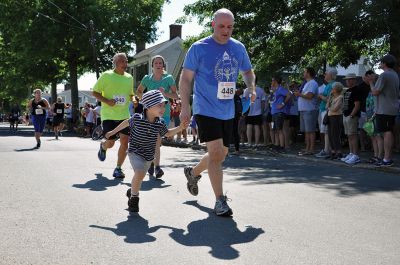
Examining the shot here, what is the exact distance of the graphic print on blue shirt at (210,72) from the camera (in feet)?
18.7

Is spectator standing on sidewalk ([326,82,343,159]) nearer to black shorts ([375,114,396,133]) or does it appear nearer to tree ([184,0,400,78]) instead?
black shorts ([375,114,396,133])

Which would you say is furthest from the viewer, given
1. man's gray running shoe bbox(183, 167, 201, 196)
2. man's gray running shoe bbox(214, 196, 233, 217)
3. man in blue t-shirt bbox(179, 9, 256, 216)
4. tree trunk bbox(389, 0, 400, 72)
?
tree trunk bbox(389, 0, 400, 72)

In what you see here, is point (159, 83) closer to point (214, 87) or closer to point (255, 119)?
point (214, 87)

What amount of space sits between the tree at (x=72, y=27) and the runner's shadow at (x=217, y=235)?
3380 centimetres

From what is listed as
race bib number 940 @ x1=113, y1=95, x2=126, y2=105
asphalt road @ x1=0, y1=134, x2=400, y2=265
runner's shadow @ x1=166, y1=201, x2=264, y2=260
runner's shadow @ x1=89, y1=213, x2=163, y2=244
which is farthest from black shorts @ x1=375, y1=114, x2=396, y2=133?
runner's shadow @ x1=89, y1=213, x2=163, y2=244

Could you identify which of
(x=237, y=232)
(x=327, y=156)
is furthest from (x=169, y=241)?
(x=327, y=156)

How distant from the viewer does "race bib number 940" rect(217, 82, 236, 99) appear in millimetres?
5742

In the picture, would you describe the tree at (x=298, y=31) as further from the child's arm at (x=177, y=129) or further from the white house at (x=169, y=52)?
the white house at (x=169, y=52)

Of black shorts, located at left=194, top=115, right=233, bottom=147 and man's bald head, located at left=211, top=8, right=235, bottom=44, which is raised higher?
man's bald head, located at left=211, top=8, right=235, bottom=44

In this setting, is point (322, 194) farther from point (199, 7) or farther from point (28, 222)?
point (199, 7)

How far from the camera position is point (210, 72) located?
5719 millimetres

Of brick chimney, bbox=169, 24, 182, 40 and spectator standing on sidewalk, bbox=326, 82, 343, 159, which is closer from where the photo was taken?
spectator standing on sidewalk, bbox=326, 82, 343, 159

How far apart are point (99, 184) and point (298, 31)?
11.5 meters

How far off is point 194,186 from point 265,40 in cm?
1224
